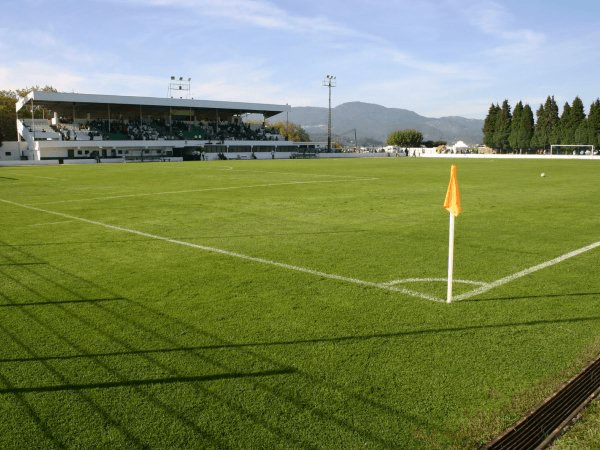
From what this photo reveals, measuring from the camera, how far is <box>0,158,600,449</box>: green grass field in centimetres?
383

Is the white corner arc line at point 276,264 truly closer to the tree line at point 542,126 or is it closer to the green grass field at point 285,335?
the green grass field at point 285,335

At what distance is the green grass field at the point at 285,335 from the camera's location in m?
3.83

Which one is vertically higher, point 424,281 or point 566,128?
point 566,128

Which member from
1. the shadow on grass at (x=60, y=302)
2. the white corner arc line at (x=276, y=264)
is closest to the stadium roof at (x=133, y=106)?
the white corner arc line at (x=276, y=264)

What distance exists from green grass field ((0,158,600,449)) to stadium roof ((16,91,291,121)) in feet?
220

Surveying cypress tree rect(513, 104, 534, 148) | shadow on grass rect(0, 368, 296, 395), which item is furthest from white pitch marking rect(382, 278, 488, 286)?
cypress tree rect(513, 104, 534, 148)

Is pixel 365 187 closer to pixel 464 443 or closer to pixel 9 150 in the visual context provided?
pixel 464 443

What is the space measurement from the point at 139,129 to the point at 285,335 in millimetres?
82998

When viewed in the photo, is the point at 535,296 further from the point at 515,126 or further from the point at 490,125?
the point at 490,125

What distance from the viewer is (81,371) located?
4684mm

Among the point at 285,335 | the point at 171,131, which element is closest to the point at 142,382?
the point at 285,335

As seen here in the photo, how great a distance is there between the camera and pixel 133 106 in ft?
272

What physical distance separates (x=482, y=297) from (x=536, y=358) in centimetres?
195

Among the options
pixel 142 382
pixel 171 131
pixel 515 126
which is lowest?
pixel 142 382
